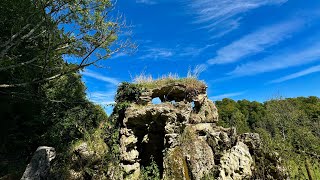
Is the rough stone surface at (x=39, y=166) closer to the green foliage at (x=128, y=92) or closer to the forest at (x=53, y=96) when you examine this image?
the forest at (x=53, y=96)

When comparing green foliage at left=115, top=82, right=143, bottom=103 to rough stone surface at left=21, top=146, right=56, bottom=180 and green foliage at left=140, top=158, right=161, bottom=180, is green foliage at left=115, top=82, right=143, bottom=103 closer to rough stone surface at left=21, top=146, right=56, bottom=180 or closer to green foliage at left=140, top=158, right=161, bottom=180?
green foliage at left=140, top=158, right=161, bottom=180

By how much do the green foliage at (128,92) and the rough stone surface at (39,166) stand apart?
4936 mm

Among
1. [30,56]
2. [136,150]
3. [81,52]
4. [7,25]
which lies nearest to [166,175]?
[136,150]

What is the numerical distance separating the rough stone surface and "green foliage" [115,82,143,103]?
16.2 feet

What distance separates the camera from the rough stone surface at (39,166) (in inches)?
304

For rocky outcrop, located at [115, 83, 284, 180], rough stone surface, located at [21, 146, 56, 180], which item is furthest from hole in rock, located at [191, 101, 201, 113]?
rough stone surface, located at [21, 146, 56, 180]

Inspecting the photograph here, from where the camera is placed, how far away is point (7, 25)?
9.22 metres

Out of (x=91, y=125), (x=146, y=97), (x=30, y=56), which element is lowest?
(x=91, y=125)

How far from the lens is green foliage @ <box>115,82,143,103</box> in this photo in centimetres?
1241

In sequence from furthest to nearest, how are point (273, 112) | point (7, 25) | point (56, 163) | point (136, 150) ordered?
point (273, 112) → point (136, 150) → point (56, 163) → point (7, 25)

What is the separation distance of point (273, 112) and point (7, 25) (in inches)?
1360

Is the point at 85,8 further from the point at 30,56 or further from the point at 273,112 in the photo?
the point at 273,112

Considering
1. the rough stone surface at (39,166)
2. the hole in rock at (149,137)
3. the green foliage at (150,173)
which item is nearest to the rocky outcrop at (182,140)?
the hole in rock at (149,137)

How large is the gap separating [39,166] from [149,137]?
5450 mm
